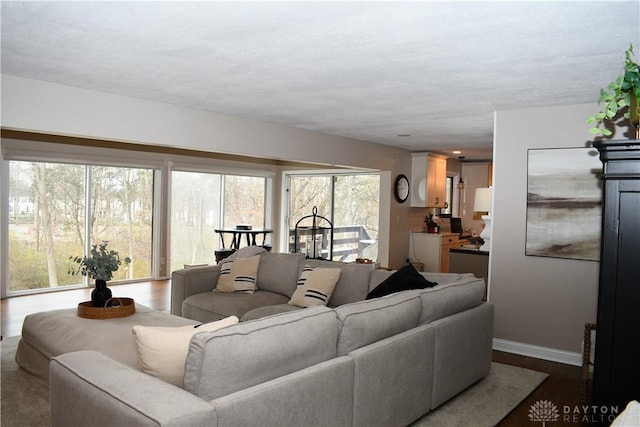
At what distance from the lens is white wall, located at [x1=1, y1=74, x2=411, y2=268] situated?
3.94 m

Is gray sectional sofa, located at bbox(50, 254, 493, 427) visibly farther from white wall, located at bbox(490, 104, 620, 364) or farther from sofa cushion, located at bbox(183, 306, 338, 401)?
white wall, located at bbox(490, 104, 620, 364)

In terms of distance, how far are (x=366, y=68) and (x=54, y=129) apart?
2.63m

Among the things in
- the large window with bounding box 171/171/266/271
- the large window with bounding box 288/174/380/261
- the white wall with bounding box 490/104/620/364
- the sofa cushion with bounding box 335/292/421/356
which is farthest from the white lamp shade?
the large window with bounding box 171/171/266/271

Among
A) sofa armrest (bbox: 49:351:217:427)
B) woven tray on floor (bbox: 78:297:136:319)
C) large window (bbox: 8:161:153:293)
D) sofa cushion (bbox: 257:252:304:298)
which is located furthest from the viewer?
large window (bbox: 8:161:153:293)

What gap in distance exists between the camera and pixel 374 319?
272 cm

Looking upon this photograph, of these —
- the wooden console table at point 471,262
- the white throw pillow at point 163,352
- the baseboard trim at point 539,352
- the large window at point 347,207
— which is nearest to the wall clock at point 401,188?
the large window at point 347,207

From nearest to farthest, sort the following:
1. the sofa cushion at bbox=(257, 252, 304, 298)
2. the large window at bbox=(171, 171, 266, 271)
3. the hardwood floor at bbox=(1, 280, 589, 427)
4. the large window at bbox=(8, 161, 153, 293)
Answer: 1. the hardwood floor at bbox=(1, 280, 589, 427)
2. the sofa cushion at bbox=(257, 252, 304, 298)
3. the large window at bbox=(8, 161, 153, 293)
4. the large window at bbox=(171, 171, 266, 271)

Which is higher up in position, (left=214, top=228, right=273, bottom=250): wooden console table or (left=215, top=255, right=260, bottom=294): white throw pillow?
(left=214, top=228, right=273, bottom=250): wooden console table

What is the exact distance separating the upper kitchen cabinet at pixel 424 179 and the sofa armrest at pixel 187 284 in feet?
15.8

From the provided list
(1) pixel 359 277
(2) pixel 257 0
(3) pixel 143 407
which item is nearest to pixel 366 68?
(2) pixel 257 0

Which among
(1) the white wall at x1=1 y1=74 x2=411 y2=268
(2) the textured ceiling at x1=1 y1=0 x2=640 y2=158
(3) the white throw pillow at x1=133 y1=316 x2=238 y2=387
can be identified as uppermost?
(2) the textured ceiling at x1=1 y1=0 x2=640 y2=158

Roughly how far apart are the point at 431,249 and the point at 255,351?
7.15 m

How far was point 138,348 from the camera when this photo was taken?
7.08 feet

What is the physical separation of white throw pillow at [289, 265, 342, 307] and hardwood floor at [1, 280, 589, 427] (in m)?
1.66
